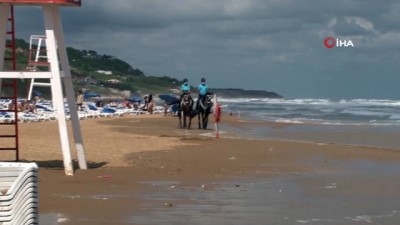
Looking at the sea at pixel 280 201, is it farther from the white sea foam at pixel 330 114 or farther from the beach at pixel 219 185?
the white sea foam at pixel 330 114

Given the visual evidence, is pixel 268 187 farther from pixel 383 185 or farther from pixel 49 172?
pixel 49 172

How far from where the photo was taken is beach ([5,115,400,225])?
32.7 feet

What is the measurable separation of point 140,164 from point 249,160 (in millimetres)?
2517

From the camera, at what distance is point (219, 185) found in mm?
13016

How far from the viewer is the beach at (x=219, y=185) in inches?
392

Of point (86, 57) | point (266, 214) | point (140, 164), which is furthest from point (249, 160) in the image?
point (86, 57)

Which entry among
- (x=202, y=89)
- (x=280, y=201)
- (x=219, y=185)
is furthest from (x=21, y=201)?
(x=202, y=89)

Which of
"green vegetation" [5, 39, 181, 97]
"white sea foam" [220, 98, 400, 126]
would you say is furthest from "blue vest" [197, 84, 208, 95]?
"green vegetation" [5, 39, 181, 97]

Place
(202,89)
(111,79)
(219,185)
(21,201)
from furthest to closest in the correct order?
(111,79) → (202,89) → (219,185) → (21,201)

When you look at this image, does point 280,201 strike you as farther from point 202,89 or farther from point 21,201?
point 202,89

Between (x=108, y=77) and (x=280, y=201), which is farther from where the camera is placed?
(x=108, y=77)

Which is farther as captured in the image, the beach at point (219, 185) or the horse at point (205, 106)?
the horse at point (205, 106)

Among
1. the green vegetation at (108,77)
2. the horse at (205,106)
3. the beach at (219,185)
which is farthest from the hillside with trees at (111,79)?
the beach at (219,185)

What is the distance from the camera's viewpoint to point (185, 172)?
592 inches
